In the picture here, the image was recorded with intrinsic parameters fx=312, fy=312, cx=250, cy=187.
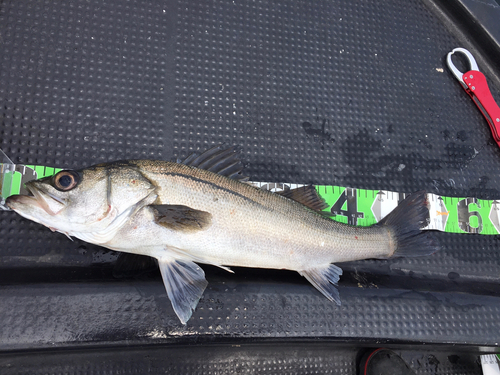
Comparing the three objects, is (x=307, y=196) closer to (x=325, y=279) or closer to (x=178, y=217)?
(x=325, y=279)

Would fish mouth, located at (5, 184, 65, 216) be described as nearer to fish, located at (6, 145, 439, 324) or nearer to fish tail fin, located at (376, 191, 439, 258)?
fish, located at (6, 145, 439, 324)

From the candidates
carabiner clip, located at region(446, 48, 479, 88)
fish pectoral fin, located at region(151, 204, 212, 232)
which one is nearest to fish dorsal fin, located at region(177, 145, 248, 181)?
fish pectoral fin, located at region(151, 204, 212, 232)

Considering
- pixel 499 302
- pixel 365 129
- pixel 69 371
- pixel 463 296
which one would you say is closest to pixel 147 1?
pixel 365 129

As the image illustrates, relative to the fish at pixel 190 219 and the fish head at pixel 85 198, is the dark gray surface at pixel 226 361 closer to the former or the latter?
the fish at pixel 190 219

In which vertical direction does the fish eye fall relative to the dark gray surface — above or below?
above

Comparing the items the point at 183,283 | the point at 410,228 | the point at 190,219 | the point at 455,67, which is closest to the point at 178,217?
the point at 190,219

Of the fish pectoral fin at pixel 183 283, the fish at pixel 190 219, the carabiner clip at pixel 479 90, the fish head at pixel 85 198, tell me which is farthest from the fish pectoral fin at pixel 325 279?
the carabiner clip at pixel 479 90

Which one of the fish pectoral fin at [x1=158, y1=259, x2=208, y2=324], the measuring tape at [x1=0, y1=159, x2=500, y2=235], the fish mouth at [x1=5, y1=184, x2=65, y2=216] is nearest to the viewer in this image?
the fish mouth at [x1=5, y1=184, x2=65, y2=216]
